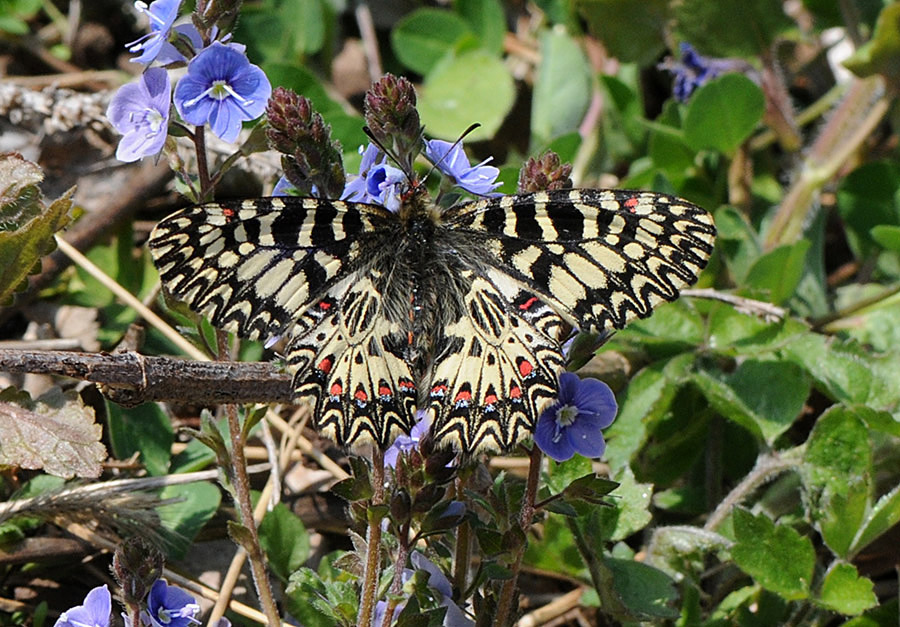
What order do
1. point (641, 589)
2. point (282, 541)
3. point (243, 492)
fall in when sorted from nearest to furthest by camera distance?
point (243, 492), point (641, 589), point (282, 541)

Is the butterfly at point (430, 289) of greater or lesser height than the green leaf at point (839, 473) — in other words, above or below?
above

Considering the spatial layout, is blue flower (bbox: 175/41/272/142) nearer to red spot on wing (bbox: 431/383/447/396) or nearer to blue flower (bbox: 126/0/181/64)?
blue flower (bbox: 126/0/181/64)

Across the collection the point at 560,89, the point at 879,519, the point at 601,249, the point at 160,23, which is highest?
the point at 160,23

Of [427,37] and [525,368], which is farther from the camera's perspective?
[427,37]

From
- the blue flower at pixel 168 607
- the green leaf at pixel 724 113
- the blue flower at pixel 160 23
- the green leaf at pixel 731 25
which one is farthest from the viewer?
the green leaf at pixel 731 25

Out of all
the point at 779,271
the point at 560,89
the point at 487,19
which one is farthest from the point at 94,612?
the point at 487,19

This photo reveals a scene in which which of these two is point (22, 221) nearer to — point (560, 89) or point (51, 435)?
point (51, 435)

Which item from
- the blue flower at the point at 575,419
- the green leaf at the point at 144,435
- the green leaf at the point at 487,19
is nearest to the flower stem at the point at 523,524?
the blue flower at the point at 575,419

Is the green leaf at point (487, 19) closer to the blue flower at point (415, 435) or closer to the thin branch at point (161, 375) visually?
the thin branch at point (161, 375)

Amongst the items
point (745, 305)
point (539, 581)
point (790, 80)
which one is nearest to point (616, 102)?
point (790, 80)
